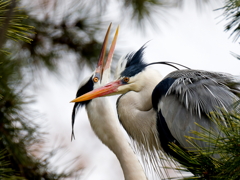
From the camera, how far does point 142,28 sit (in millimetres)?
2221

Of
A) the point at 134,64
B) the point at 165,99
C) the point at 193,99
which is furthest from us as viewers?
the point at 134,64

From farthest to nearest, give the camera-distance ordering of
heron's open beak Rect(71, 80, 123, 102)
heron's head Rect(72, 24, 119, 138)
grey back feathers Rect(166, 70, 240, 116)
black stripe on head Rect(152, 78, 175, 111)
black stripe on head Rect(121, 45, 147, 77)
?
heron's head Rect(72, 24, 119, 138)
black stripe on head Rect(121, 45, 147, 77)
heron's open beak Rect(71, 80, 123, 102)
black stripe on head Rect(152, 78, 175, 111)
grey back feathers Rect(166, 70, 240, 116)

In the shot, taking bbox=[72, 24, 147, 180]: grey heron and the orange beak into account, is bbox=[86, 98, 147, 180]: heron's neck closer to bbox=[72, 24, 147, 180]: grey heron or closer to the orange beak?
bbox=[72, 24, 147, 180]: grey heron

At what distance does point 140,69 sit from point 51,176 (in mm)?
889

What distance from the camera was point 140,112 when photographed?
2.23m

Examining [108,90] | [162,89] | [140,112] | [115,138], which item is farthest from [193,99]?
[115,138]

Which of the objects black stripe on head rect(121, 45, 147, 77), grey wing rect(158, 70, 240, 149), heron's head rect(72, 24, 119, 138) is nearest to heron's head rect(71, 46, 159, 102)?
black stripe on head rect(121, 45, 147, 77)

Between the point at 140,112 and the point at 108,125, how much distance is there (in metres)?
0.30

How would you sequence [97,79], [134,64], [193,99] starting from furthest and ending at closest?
[97,79], [134,64], [193,99]

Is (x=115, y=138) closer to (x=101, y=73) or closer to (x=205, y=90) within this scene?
(x=101, y=73)

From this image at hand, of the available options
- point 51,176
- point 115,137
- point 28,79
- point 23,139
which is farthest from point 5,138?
point 115,137

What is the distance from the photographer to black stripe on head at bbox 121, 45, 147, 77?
229 centimetres

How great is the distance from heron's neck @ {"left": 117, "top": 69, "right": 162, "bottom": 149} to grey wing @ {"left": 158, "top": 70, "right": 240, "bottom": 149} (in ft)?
0.81

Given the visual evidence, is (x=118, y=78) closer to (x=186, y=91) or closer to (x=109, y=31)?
(x=109, y=31)
